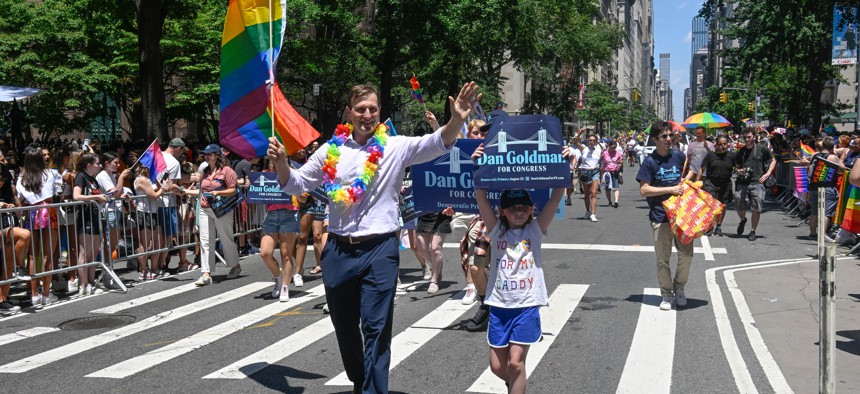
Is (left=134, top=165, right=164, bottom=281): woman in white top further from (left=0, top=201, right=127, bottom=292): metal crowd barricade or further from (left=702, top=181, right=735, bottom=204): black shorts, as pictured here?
(left=702, top=181, right=735, bottom=204): black shorts

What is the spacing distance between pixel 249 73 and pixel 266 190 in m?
4.20

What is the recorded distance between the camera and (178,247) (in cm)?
1183

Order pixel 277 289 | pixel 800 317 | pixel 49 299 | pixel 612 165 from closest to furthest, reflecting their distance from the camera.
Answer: pixel 800 317
pixel 277 289
pixel 49 299
pixel 612 165

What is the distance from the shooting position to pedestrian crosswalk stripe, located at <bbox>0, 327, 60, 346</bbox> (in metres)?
7.67

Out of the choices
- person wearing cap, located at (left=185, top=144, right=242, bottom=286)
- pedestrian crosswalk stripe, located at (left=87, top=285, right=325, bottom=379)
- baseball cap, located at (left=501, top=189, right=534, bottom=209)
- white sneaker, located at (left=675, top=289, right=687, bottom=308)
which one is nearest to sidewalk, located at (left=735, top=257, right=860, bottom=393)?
white sneaker, located at (left=675, top=289, right=687, bottom=308)

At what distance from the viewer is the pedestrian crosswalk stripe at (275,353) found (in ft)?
20.3

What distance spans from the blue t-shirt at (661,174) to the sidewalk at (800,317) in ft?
4.82

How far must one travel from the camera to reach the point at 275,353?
6.82 metres

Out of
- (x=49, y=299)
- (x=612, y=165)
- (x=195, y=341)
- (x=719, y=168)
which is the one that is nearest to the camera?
(x=195, y=341)

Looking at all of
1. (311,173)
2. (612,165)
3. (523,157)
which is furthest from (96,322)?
(612,165)

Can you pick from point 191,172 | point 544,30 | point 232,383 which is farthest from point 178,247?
point 544,30

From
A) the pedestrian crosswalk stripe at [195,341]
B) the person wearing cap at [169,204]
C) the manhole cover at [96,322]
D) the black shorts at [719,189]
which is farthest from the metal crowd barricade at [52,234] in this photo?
the black shorts at [719,189]

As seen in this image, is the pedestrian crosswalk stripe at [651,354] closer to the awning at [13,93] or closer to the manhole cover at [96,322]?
the manhole cover at [96,322]

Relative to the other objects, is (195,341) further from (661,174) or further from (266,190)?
(661,174)
